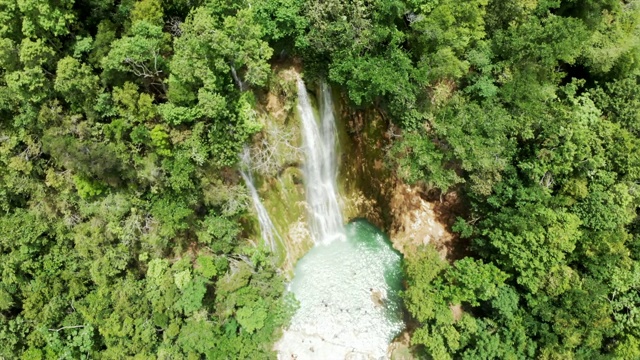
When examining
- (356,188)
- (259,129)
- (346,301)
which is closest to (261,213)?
(259,129)

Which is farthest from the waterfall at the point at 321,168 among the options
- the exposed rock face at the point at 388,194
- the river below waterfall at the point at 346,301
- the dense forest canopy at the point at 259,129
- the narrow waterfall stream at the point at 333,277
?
the dense forest canopy at the point at 259,129

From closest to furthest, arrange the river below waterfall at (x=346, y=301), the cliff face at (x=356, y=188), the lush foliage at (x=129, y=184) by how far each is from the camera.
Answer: the lush foliage at (x=129, y=184)
the cliff face at (x=356, y=188)
the river below waterfall at (x=346, y=301)

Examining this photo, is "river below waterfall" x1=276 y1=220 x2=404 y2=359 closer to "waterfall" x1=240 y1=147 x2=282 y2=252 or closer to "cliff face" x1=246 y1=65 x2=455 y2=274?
"cliff face" x1=246 y1=65 x2=455 y2=274

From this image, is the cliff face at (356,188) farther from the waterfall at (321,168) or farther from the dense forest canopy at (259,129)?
the dense forest canopy at (259,129)

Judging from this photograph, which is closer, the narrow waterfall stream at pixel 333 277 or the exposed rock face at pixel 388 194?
the narrow waterfall stream at pixel 333 277

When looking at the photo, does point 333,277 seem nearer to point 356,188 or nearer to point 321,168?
point 356,188

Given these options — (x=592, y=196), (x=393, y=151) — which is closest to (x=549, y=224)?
(x=592, y=196)

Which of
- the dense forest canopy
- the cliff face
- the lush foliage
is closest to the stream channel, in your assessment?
the cliff face

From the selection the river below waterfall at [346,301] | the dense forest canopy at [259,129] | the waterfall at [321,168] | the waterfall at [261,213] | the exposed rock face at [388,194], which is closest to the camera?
the dense forest canopy at [259,129]
